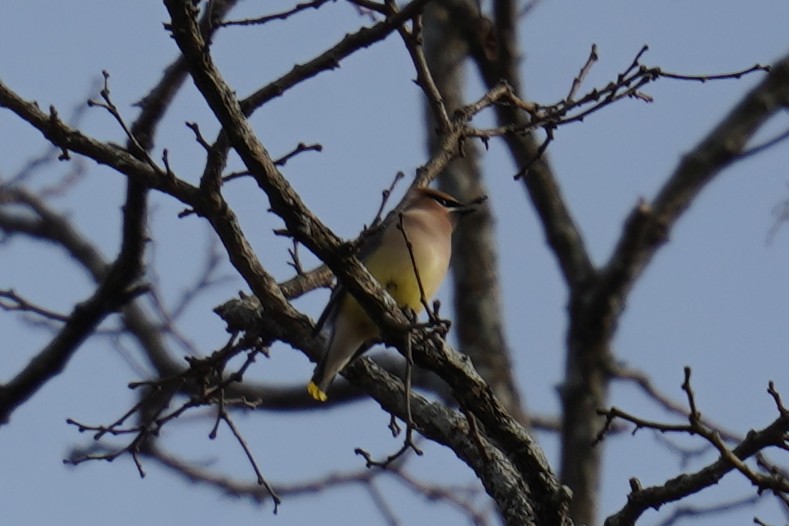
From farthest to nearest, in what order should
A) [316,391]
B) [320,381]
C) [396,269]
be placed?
1. [396,269]
2. [316,391]
3. [320,381]

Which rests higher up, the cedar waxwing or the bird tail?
the cedar waxwing

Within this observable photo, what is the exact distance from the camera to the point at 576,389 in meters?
10.5

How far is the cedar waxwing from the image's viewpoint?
575 centimetres

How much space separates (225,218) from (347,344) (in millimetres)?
1109

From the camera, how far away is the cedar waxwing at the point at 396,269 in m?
5.75

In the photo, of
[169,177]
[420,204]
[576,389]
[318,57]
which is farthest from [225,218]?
[576,389]

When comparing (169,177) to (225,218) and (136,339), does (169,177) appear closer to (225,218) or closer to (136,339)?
(225,218)

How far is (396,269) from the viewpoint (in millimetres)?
6254

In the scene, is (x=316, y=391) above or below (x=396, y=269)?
below

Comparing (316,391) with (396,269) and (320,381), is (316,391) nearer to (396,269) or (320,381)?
(320,381)

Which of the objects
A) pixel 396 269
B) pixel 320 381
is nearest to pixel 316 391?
pixel 320 381

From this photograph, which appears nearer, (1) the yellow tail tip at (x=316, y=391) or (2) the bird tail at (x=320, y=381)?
(2) the bird tail at (x=320, y=381)

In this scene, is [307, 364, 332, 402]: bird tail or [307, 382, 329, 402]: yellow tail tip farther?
[307, 382, 329, 402]: yellow tail tip

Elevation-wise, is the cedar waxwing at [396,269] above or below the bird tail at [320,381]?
above
